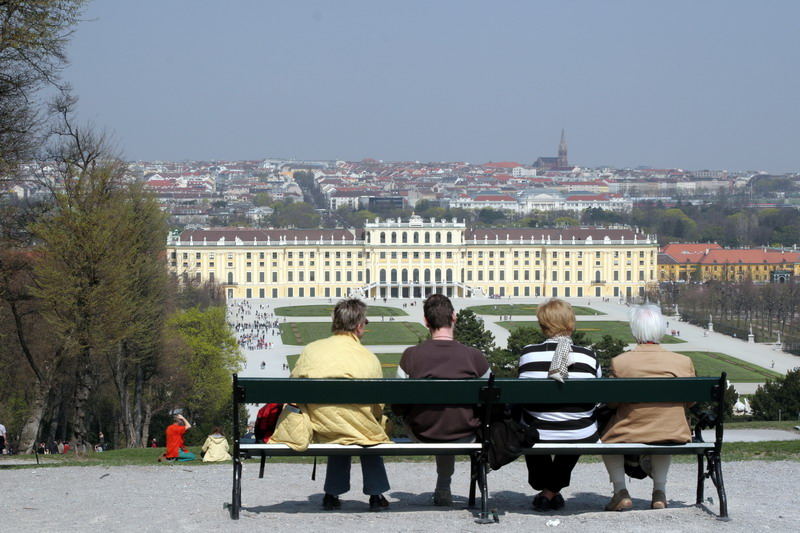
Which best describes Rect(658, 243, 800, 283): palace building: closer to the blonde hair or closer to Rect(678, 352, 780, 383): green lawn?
Rect(678, 352, 780, 383): green lawn

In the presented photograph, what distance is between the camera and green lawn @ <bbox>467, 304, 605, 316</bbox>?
5441 cm

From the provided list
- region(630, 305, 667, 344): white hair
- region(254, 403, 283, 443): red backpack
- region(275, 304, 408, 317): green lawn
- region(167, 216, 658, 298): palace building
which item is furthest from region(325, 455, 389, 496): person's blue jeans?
region(167, 216, 658, 298): palace building

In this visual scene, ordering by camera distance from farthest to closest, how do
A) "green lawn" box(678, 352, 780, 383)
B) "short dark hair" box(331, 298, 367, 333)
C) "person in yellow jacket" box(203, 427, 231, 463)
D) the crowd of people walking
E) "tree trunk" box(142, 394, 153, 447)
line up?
the crowd of people walking, "green lawn" box(678, 352, 780, 383), "tree trunk" box(142, 394, 153, 447), "person in yellow jacket" box(203, 427, 231, 463), "short dark hair" box(331, 298, 367, 333)

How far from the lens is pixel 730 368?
115 ft

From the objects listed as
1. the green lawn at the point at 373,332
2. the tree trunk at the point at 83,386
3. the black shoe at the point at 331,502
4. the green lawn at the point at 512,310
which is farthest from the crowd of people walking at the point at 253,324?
the black shoe at the point at 331,502

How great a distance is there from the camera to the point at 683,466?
8.09 meters

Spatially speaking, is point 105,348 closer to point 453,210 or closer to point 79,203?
point 79,203

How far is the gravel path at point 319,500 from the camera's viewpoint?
5.79 meters

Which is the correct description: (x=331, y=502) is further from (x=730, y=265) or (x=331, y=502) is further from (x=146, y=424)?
(x=730, y=265)

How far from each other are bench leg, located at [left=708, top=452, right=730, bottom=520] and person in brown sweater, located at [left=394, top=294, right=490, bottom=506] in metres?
1.20

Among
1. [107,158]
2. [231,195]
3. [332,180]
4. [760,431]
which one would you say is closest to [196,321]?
[107,158]

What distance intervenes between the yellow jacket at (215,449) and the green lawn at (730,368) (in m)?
23.2

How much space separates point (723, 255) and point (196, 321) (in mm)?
51402

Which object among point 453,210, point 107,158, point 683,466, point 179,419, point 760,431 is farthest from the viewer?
point 453,210
